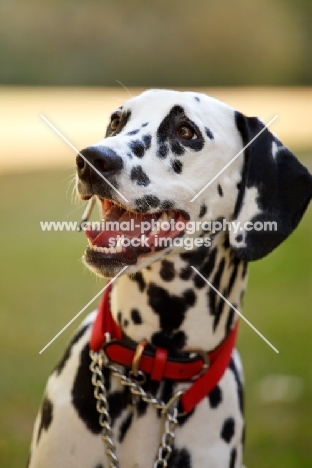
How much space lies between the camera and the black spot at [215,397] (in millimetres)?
2287

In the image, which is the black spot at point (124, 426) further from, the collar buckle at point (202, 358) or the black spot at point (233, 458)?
the black spot at point (233, 458)

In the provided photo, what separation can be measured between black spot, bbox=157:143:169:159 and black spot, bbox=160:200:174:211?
0.16 m

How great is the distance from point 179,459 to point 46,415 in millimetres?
471

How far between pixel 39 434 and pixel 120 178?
921mm

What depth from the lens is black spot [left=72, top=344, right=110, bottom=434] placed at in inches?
87.7

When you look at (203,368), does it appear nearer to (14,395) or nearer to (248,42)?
(14,395)

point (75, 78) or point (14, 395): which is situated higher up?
point (75, 78)

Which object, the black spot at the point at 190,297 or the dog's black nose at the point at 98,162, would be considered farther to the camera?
the black spot at the point at 190,297

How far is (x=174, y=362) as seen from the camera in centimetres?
223

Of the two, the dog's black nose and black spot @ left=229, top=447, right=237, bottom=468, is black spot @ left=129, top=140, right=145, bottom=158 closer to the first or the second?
the dog's black nose

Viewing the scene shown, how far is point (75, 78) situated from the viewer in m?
10.6

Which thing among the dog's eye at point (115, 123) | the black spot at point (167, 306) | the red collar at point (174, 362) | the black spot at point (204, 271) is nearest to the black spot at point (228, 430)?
the red collar at point (174, 362)

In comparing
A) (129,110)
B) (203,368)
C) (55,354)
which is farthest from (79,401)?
(55,354)

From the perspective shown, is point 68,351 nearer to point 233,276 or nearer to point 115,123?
point 233,276
